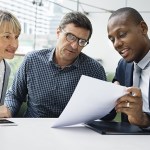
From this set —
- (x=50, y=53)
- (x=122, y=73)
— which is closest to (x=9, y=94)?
(x=50, y=53)

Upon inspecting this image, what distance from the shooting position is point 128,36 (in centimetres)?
148

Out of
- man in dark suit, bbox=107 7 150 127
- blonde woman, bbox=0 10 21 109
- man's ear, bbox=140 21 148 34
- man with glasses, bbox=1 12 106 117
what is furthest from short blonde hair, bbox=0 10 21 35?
man's ear, bbox=140 21 148 34

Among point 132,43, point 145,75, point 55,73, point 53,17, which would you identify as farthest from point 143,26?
point 53,17

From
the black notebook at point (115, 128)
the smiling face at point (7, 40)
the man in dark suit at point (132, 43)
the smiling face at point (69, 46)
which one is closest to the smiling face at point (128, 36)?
the man in dark suit at point (132, 43)

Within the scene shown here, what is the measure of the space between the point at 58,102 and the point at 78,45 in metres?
0.33

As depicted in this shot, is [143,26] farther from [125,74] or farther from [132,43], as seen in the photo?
[125,74]

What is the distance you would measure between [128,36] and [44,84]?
1.74ft

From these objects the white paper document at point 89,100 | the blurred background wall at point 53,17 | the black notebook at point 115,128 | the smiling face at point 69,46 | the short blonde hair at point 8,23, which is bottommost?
the black notebook at point 115,128

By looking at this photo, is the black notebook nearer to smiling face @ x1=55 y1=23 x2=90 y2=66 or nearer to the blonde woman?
smiling face @ x1=55 y1=23 x2=90 y2=66

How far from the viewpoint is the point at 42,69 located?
5.62 ft

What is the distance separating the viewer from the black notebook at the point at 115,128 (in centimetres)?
105

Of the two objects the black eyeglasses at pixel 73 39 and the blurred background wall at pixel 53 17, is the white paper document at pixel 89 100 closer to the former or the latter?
the black eyeglasses at pixel 73 39

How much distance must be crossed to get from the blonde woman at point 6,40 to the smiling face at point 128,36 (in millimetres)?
538

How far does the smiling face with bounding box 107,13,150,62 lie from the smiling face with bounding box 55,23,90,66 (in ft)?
0.69
